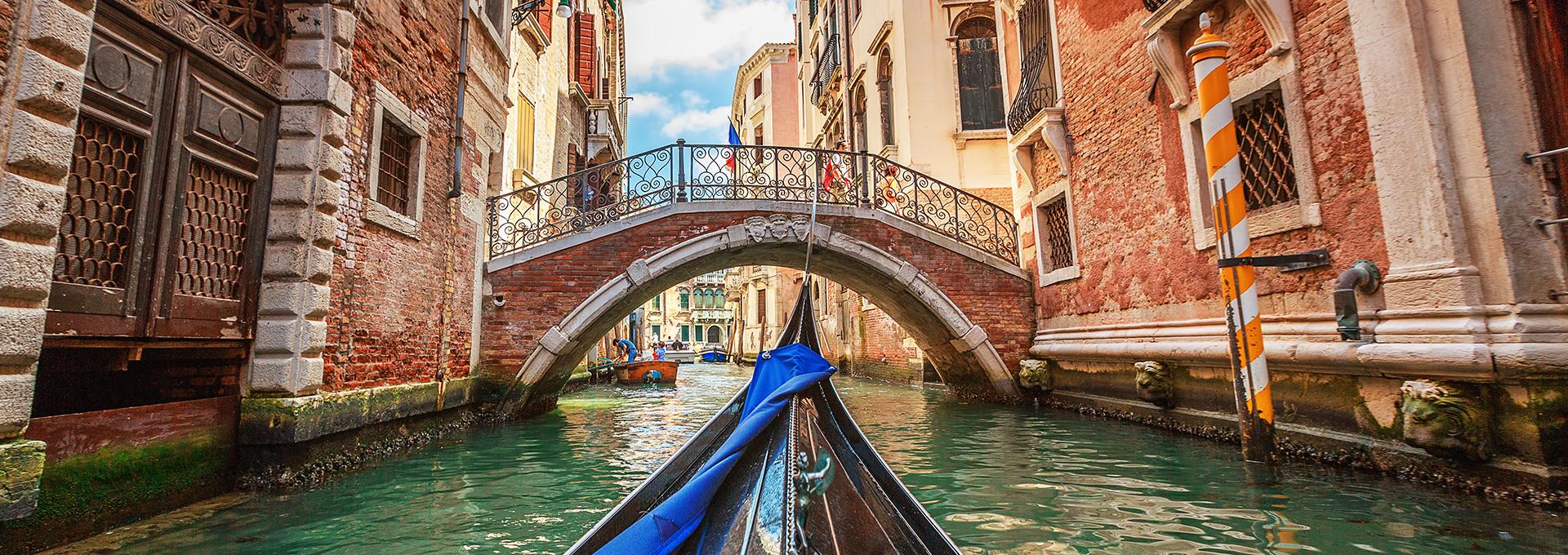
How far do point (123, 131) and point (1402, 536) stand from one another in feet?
16.0

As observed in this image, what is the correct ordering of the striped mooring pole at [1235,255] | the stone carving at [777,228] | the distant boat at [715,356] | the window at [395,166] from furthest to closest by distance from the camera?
the distant boat at [715,356], the stone carving at [777,228], the window at [395,166], the striped mooring pole at [1235,255]

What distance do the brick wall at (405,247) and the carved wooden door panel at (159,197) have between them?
1.67 ft

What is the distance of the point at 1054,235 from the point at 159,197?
22.2 feet

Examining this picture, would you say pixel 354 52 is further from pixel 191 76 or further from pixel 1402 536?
pixel 1402 536

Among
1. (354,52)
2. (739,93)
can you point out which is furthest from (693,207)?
(739,93)

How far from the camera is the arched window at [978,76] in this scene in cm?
973

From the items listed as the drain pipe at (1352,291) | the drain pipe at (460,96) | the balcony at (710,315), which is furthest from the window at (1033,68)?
the balcony at (710,315)

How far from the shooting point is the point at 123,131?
266cm

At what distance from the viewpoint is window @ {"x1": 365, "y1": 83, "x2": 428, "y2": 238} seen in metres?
4.25

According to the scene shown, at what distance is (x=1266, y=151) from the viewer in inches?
164

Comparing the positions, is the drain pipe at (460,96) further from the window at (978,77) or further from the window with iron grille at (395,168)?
the window at (978,77)

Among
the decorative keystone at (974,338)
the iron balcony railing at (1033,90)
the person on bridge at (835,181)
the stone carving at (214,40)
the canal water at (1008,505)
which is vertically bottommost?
the canal water at (1008,505)

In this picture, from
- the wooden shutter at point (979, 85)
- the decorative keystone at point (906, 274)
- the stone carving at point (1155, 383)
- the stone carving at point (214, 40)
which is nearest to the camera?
the stone carving at point (214, 40)

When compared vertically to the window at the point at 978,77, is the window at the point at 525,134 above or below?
below
